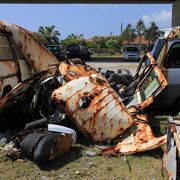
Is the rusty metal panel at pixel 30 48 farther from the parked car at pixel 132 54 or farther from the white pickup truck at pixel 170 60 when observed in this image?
the parked car at pixel 132 54

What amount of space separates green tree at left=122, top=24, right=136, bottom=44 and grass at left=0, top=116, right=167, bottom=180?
79.6 meters

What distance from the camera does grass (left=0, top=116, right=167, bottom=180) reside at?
18.8 ft

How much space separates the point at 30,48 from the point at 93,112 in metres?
3.33

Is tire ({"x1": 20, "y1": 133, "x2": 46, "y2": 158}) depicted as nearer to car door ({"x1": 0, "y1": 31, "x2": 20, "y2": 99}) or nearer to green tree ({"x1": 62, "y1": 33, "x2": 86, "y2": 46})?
car door ({"x1": 0, "y1": 31, "x2": 20, "y2": 99})

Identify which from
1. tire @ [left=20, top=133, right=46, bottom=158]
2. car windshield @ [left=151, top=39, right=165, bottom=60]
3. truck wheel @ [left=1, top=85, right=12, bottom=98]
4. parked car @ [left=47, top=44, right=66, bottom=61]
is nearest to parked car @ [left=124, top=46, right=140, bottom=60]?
parked car @ [left=47, top=44, right=66, bottom=61]

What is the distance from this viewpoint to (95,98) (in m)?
7.07

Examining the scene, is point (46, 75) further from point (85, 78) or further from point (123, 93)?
point (123, 93)

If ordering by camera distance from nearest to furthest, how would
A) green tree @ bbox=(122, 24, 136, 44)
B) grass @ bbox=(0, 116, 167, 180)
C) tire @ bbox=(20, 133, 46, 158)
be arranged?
1. grass @ bbox=(0, 116, 167, 180)
2. tire @ bbox=(20, 133, 46, 158)
3. green tree @ bbox=(122, 24, 136, 44)

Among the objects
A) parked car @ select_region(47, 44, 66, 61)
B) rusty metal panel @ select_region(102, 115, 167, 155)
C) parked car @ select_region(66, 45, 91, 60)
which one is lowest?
parked car @ select_region(66, 45, 91, 60)

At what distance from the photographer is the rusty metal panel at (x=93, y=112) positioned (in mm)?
6945

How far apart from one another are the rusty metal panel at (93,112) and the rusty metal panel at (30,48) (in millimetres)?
2670

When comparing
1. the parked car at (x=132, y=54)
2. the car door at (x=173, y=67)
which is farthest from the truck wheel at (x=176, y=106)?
the parked car at (x=132, y=54)

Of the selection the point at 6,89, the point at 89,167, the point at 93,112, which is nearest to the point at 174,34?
the point at 93,112

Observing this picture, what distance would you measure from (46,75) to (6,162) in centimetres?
240
